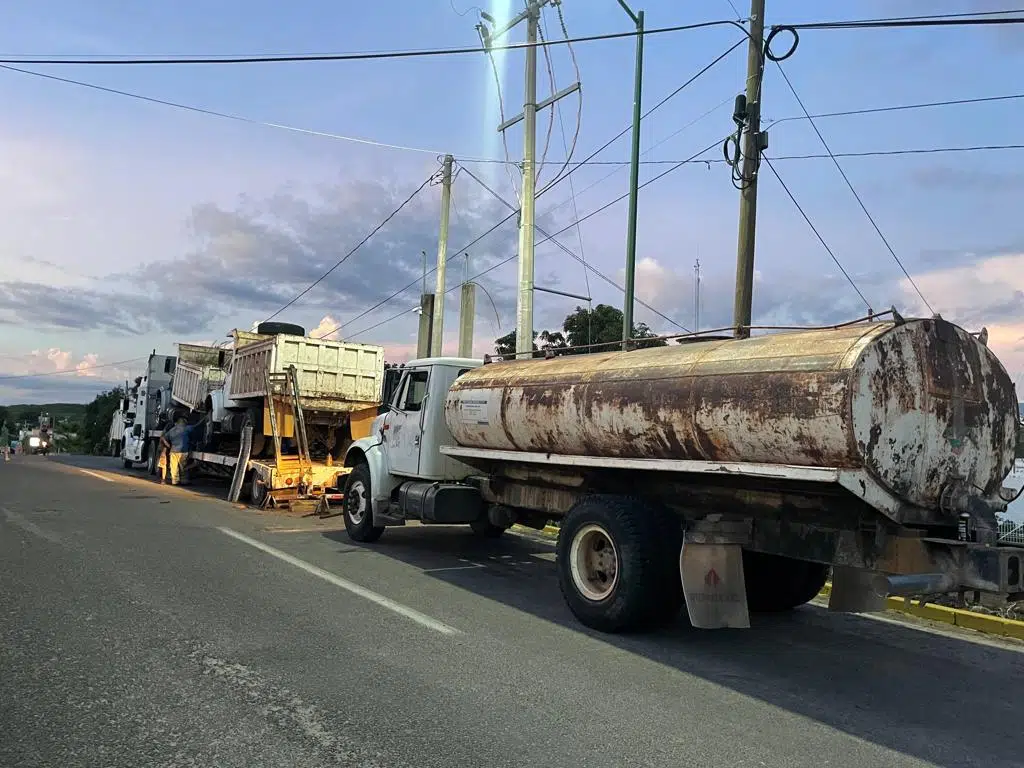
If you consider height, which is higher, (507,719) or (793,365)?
(793,365)

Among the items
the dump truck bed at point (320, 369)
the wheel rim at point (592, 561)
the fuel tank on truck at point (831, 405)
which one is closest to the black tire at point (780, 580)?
the wheel rim at point (592, 561)

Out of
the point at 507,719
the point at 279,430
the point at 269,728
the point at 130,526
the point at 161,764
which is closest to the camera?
the point at 161,764

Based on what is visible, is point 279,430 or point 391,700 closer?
point 391,700

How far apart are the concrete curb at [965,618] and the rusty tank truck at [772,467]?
0.96m

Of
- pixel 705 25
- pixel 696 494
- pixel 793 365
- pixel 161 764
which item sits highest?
pixel 705 25

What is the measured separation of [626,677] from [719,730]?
949 millimetres

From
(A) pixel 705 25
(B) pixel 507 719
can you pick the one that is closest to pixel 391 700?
(B) pixel 507 719

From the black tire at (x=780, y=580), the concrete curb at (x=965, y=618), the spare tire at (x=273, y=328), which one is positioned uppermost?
the spare tire at (x=273, y=328)

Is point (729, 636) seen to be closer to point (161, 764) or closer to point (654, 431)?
point (654, 431)

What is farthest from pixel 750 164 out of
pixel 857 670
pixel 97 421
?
pixel 97 421

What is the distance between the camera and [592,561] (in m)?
6.67

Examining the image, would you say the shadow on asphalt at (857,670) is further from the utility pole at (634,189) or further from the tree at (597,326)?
the tree at (597,326)

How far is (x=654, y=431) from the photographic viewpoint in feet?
20.1

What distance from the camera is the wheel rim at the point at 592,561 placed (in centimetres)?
643
